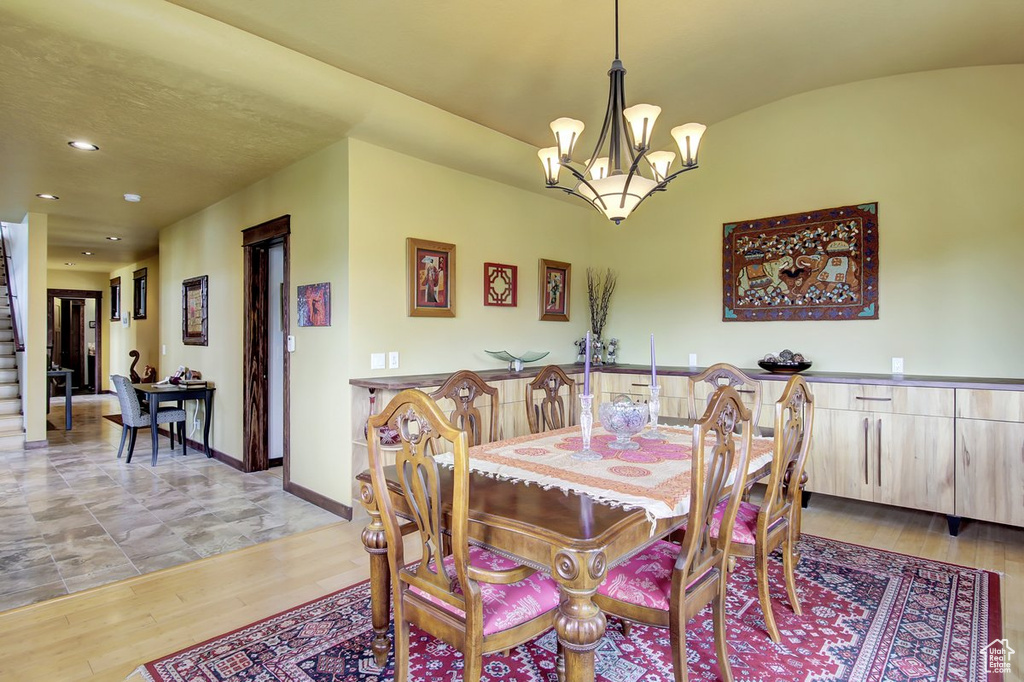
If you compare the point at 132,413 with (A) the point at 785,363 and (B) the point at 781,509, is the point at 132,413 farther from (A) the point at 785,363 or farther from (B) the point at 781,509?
(A) the point at 785,363

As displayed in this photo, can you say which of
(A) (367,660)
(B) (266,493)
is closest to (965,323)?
(A) (367,660)

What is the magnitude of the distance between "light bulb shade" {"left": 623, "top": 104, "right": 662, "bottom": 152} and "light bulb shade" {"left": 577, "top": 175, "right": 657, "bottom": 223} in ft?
0.52

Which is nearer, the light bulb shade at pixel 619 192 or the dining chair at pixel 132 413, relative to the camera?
the light bulb shade at pixel 619 192

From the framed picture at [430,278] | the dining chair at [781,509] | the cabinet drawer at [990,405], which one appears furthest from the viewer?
the framed picture at [430,278]

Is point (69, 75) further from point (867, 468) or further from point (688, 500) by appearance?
point (867, 468)

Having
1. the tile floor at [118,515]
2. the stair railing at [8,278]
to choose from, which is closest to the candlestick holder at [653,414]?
the tile floor at [118,515]

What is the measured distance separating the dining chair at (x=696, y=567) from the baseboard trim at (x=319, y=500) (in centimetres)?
239

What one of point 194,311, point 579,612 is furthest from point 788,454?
point 194,311

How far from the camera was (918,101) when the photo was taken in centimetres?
374

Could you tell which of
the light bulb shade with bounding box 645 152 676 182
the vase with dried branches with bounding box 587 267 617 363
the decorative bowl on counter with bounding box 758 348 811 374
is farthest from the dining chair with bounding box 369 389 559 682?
the vase with dried branches with bounding box 587 267 617 363

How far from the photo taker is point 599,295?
5496 mm

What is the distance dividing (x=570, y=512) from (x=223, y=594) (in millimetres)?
1985

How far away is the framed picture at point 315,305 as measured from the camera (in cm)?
376

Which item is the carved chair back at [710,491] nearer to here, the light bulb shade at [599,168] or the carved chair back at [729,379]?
the carved chair back at [729,379]
